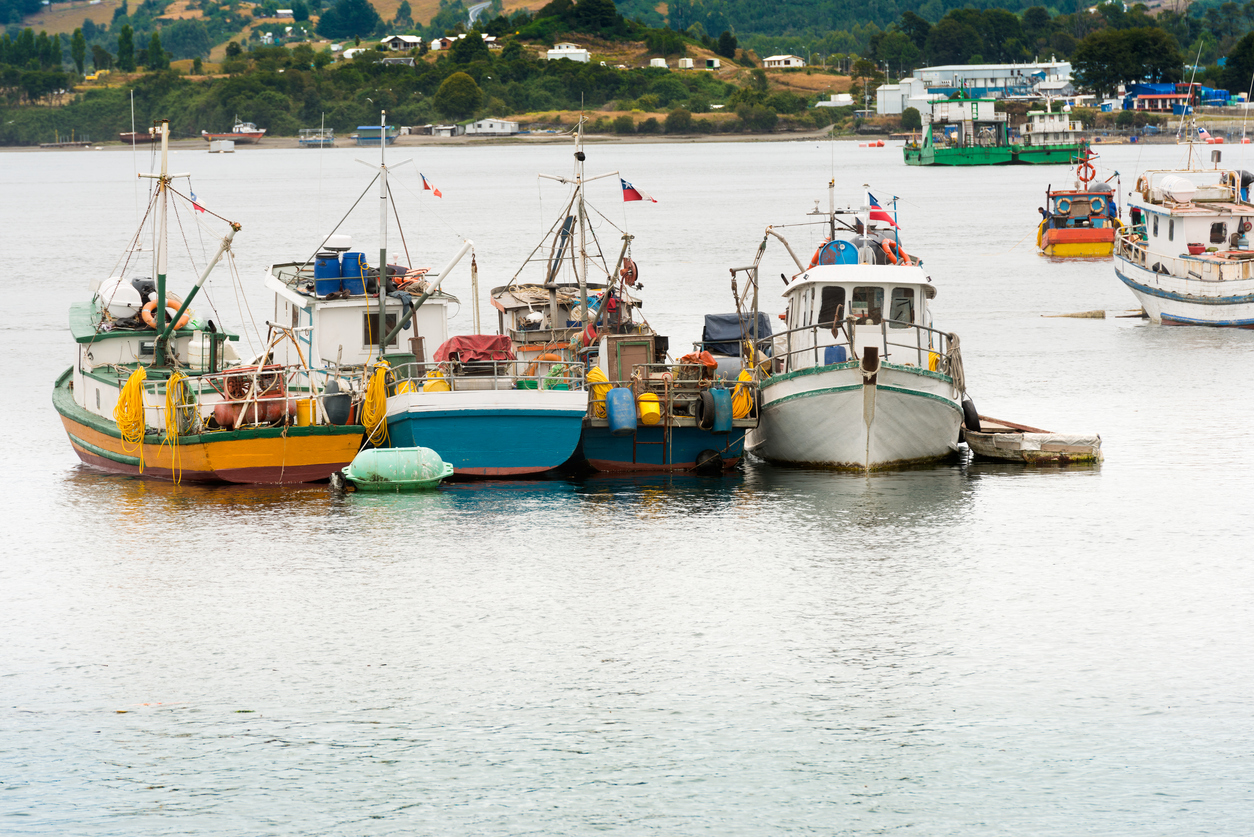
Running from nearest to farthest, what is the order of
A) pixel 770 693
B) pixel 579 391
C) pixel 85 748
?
pixel 85 748
pixel 770 693
pixel 579 391

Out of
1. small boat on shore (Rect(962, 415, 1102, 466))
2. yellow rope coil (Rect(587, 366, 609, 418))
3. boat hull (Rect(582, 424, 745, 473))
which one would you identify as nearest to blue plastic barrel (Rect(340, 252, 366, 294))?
yellow rope coil (Rect(587, 366, 609, 418))

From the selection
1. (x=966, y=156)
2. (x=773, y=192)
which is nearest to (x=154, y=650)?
(x=773, y=192)

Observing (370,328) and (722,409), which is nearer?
(722,409)

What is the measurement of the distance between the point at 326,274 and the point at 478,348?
404 centimetres

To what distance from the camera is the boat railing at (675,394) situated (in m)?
29.4

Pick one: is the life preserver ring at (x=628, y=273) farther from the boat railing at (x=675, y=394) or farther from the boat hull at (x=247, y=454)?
the boat hull at (x=247, y=454)

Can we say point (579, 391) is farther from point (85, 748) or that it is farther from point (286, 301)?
point (85, 748)

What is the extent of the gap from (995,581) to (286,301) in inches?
688

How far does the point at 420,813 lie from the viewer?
1557 cm

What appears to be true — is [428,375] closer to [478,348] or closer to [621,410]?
[478,348]

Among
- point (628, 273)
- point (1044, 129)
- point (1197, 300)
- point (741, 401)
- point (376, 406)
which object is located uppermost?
point (1044, 129)

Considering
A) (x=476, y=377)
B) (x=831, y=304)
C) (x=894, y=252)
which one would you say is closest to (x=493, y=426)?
(x=476, y=377)

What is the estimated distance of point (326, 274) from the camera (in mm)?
31516

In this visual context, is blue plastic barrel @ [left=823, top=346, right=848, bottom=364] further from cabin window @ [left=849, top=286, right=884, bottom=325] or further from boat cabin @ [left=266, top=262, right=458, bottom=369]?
boat cabin @ [left=266, top=262, right=458, bottom=369]
